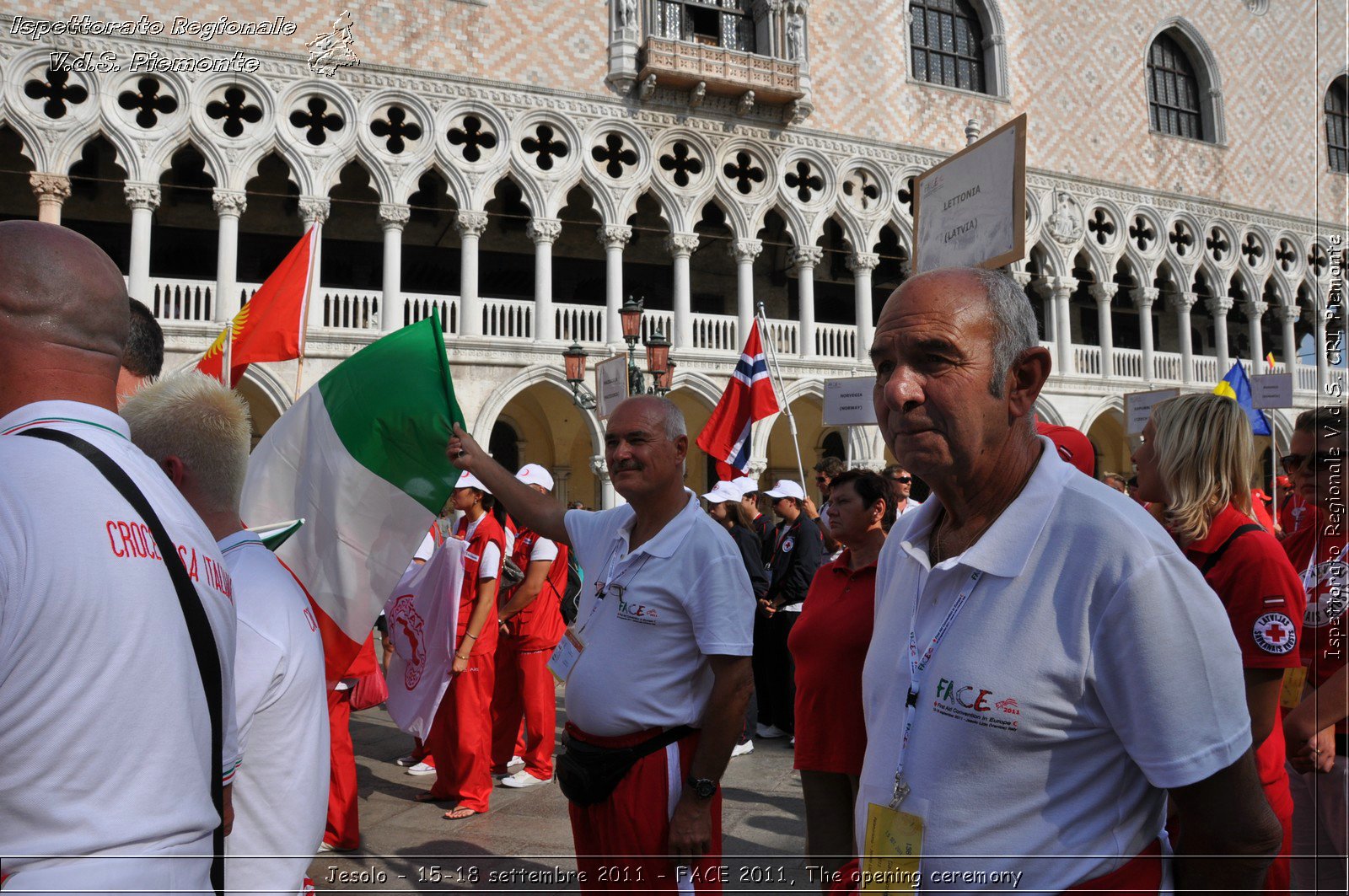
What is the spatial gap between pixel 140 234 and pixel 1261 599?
46.9 ft

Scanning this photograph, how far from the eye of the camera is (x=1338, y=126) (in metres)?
20.9

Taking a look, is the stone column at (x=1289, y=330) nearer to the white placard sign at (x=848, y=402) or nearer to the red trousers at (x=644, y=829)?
the white placard sign at (x=848, y=402)

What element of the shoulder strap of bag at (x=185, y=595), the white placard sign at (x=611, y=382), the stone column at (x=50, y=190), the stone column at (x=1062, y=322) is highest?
the stone column at (x=50, y=190)

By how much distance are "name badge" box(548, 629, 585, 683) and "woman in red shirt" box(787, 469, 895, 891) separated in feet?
2.83

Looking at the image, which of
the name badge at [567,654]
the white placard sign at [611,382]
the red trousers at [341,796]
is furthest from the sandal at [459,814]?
the white placard sign at [611,382]

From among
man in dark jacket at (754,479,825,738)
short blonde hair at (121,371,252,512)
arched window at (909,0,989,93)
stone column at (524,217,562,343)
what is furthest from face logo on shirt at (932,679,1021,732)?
arched window at (909,0,989,93)

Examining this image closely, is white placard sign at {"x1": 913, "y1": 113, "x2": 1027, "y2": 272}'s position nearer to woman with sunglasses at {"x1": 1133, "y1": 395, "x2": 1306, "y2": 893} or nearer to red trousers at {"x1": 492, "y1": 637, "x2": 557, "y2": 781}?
woman with sunglasses at {"x1": 1133, "y1": 395, "x2": 1306, "y2": 893}

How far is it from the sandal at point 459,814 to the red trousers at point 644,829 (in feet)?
8.26

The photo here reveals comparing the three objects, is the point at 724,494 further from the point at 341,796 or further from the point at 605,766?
the point at 605,766

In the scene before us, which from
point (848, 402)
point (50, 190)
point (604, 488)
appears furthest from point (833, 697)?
point (50, 190)

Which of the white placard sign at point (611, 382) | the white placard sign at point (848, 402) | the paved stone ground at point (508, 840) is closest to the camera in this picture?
the paved stone ground at point (508, 840)

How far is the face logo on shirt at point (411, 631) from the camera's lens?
5004 mm

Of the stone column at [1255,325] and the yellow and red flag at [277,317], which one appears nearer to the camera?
the yellow and red flag at [277,317]

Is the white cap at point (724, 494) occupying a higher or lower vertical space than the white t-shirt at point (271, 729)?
higher
